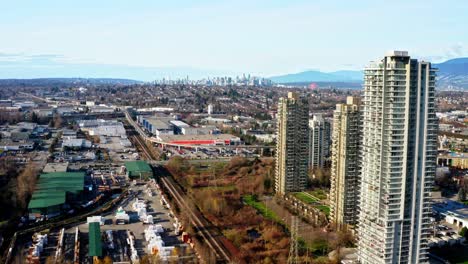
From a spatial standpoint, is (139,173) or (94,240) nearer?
(94,240)

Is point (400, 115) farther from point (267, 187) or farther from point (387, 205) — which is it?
point (267, 187)

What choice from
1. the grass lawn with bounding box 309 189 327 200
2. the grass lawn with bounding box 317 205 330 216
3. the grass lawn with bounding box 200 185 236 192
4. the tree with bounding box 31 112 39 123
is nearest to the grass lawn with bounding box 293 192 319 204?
the grass lawn with bounding box 309 189 327 200

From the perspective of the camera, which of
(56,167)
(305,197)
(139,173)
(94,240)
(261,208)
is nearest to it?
(94,240)

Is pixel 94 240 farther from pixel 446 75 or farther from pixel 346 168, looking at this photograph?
pixel 446 75

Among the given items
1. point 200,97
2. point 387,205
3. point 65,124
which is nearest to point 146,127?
point 65,124

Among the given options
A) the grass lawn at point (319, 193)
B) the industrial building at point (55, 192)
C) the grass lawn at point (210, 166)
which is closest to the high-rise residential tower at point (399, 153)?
the grass lawn at point (319, 193)

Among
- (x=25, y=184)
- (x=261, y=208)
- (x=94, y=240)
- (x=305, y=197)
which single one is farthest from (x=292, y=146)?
(x=25, y=184)

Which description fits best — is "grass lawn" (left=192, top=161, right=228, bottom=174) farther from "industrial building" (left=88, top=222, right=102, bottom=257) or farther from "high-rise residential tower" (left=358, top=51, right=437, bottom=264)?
"high-rise residential tower" (left=358, top=51, right=437, bottom=264)

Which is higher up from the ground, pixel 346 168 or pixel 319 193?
pixel 346 168
